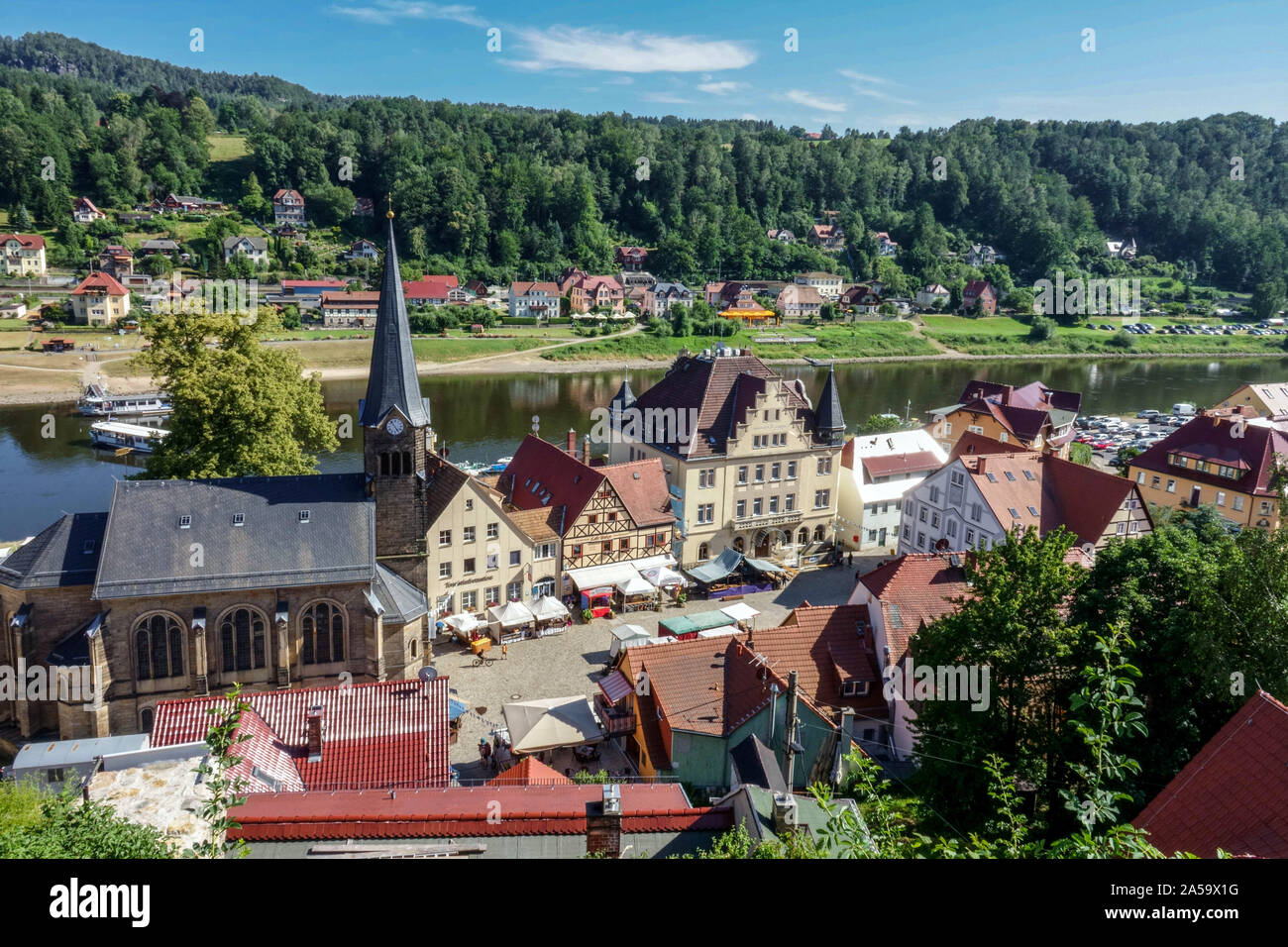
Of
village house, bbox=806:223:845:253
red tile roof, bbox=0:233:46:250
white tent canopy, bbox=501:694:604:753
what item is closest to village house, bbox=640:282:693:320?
village house, bbox=806:223:845:253

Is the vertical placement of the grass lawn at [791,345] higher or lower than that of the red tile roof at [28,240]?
lower

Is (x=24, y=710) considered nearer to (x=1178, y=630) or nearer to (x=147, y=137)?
(x=1178, y=630)

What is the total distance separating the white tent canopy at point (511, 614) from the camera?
34656 mm

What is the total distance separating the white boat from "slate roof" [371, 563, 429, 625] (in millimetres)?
45949

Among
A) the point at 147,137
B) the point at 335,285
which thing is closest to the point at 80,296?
the point at 335,285

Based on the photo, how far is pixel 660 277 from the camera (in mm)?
166000

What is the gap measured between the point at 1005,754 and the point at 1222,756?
18.1ft

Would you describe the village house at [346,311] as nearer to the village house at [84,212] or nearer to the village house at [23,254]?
the village house at [23,254]

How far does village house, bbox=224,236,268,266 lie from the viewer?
13550cm

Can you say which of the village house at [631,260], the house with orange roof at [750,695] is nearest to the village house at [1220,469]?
the house with orange roof at [750,695]

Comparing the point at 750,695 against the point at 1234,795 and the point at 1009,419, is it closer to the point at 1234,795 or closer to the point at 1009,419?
the point at 1234,795

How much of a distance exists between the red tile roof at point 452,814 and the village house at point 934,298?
156 metres

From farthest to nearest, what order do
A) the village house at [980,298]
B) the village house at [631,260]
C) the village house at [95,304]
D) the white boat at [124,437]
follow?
1. the village house at [631,260]
2. the village house at [980,298]
3. the village house at [95,304]
4. the white boat at [124,437]

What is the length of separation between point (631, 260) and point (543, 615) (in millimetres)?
138609
